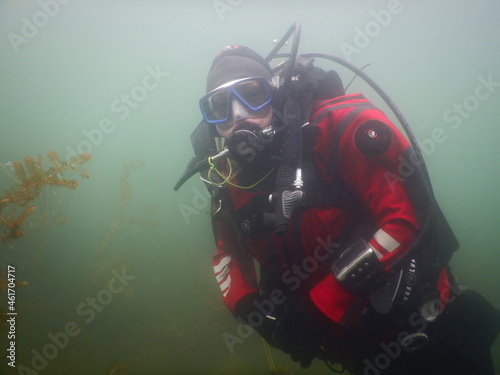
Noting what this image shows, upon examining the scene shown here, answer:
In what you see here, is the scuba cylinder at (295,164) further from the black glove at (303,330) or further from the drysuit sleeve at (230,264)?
the drysuit sleeve at (230,264)

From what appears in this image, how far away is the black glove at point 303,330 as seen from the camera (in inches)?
82.6

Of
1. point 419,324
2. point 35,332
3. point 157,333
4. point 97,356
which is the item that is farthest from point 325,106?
point 35,332

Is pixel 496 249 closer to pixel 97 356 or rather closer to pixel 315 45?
pixel 315 45

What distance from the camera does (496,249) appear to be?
13891mm

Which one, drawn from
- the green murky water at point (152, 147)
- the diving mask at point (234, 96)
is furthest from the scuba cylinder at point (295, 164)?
the green murky water at point (152, 147)

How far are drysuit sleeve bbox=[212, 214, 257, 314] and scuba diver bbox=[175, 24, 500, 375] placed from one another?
40 cm

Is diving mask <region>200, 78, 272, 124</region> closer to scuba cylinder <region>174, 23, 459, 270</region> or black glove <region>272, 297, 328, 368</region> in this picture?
scuba cylinder <region>174, 23, 459, 270</region>

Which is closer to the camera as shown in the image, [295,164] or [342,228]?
[295,164]

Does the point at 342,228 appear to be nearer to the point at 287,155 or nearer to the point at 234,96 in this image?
the point at 287,155

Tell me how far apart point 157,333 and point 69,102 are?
12.5 metres

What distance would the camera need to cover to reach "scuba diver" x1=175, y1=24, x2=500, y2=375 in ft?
5.90

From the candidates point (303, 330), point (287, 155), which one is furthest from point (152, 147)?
point (303, 330)

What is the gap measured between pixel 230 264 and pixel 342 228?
5.02ft

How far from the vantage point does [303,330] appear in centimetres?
211
